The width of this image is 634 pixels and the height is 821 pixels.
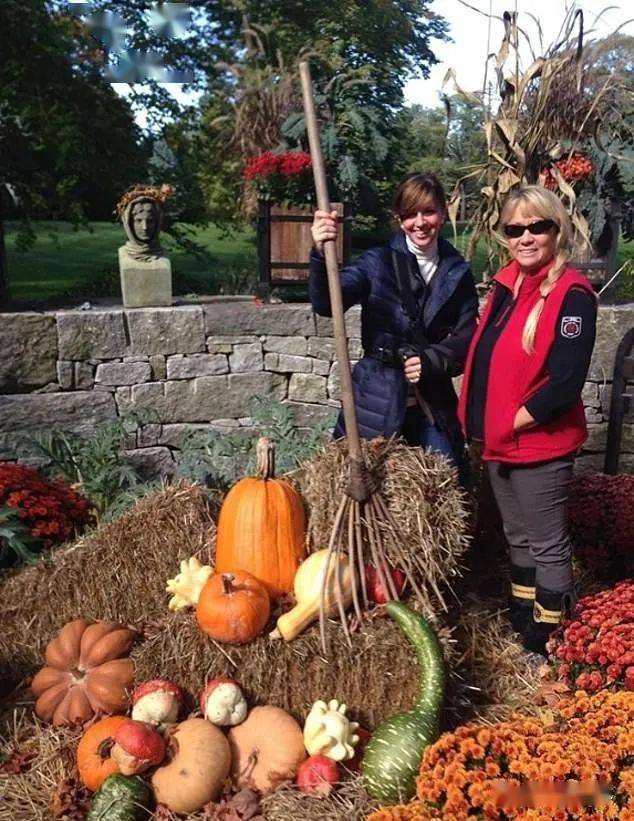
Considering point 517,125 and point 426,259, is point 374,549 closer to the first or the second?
point 426,259

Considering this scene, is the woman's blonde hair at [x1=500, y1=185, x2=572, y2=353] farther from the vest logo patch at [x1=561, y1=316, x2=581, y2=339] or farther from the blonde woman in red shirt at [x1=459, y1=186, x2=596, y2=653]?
the vest logo patch at [x1=561, y1=316, x2=581, y2=339]

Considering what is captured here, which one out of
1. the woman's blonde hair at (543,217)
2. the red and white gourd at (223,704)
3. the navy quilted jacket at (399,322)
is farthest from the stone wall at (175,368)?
the red and white gourd at (223,704)

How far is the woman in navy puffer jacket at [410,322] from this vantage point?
9.04 feet

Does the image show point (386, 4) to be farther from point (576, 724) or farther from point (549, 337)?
point (576, 724)

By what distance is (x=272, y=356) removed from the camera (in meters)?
4.93

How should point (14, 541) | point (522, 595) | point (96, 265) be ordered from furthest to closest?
1. point (96, 265)
2. point (14, 541)
3. point (522, 595)

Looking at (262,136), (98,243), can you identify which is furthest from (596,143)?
(98,243)

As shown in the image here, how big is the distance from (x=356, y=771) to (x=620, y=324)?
3.44 m

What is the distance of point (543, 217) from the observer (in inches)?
99.1

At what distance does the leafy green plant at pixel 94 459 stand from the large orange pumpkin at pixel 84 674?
95 centimetres

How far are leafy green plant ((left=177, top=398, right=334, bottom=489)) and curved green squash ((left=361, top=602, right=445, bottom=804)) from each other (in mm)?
1215

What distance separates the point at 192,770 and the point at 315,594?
62 centimetres

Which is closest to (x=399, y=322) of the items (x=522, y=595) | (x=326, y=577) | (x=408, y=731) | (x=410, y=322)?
(x=410, y=322)

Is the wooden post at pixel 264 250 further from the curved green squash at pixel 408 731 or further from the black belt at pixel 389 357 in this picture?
the curved green squash at pixel 408 731
